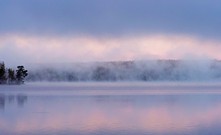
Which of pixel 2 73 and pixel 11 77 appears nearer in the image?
pixel 2 73

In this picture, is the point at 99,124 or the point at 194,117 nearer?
the point at 99,124

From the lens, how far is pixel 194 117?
28.9m

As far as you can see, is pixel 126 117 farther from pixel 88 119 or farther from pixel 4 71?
pixel 4 71

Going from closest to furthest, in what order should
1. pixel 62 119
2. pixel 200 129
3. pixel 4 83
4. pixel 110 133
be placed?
pixel 110 133, pixel 200 129, pixel 62 119, pixel 4 83

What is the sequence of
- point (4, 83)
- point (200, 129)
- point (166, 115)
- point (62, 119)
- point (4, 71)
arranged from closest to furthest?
point (200, 129), point (62, 119), point (166, 115), point (4, 71), point (4, 83)

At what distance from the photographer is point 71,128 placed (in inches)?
912

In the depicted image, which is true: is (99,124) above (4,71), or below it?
below

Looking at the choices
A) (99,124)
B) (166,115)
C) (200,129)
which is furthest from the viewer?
(166,115)

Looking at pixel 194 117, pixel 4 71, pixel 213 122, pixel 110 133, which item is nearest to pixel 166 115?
pixel 194 117

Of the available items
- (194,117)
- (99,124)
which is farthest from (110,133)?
(194,117)

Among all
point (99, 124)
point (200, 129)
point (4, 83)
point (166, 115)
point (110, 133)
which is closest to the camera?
point (110, 133)

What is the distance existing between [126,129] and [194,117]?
752cm

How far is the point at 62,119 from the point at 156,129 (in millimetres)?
6801

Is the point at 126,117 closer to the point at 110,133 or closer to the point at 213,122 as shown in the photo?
the point at 213,122
